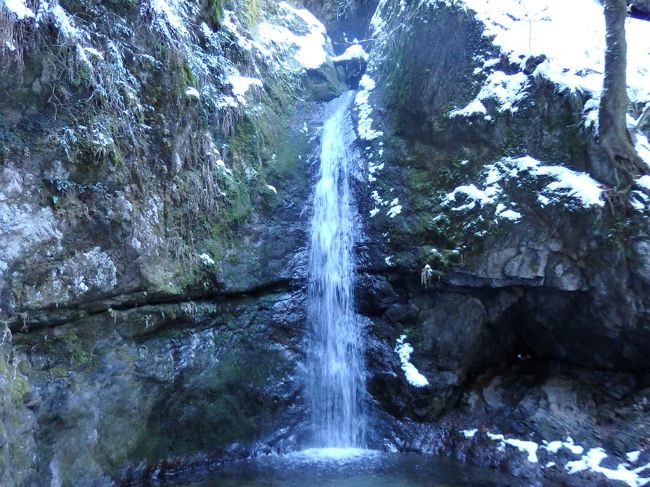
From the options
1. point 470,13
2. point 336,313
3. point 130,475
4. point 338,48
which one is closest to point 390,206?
point 336,313

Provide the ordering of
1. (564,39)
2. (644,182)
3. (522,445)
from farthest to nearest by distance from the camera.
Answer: (564,39) < (522,445) < (644,182)

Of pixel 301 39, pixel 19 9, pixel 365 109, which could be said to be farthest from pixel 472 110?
pixel 301 39

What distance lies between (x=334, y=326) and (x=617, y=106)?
18.1 ft

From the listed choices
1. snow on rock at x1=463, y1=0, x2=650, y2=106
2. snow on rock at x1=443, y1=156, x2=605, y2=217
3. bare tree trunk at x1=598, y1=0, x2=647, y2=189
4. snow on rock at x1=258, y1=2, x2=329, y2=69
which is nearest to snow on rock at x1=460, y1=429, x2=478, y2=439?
snow on rock at x1=443, y1=156, x2=605, y2=217

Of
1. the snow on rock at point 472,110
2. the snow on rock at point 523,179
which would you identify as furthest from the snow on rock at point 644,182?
the snow on rock at point 472,110

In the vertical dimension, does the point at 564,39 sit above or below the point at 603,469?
above

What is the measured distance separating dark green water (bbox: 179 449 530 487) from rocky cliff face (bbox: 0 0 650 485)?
0.39m

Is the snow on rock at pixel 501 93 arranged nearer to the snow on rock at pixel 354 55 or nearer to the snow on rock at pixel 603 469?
the snow on rock at pixel 603 469

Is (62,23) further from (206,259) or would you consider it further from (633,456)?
(633,456)

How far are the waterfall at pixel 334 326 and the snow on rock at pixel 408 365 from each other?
72 cm

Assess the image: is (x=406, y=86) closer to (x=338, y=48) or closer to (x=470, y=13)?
(x=470, y=13)

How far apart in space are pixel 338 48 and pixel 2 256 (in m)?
14.3

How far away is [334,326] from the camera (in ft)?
27.5

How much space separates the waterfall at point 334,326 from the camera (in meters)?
7.88
